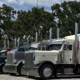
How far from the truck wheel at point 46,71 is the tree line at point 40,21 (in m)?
25.5

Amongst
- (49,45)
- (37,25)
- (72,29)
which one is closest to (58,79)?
(49,45)

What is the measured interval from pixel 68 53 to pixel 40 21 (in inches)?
1193

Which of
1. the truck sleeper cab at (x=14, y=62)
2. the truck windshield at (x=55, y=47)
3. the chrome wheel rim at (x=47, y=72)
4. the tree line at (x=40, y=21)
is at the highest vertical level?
the tree line at (x=40, y=21)

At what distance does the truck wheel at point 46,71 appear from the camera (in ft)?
55.8

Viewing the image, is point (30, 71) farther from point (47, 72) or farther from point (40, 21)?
point (40, 21)

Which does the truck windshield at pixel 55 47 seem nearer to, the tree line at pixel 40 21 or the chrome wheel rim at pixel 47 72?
the chrome wheel rim at pixel 47 72

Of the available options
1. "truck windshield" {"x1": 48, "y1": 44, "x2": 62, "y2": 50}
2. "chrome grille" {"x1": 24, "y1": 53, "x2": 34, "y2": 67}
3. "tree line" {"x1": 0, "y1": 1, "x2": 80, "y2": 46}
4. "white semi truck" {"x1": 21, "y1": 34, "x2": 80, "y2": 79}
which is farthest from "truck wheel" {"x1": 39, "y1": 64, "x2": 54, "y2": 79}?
"tree line" {"x1": 0, "y1": 1, "x2": 80, "y2": 46}

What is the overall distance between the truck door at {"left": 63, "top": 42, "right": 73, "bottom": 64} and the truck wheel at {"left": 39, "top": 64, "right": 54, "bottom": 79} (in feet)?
4.14

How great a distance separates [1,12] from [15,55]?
113ft

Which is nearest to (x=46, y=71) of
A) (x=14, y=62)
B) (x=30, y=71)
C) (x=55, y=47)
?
(x=30, y=71)

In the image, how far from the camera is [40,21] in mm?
48125

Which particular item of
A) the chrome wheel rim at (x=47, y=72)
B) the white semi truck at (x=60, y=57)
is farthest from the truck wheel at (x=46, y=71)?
the white semi truck at (x=60, y=57)

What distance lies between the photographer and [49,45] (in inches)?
733

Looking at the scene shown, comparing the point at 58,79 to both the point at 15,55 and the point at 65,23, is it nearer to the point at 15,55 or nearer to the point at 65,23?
the point at 15,55
